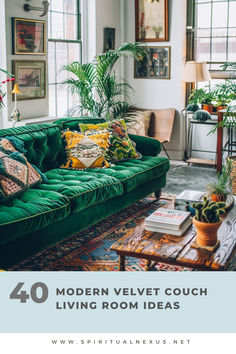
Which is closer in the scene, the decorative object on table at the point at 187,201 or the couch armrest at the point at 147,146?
the decorative object on table at the point at 187,201

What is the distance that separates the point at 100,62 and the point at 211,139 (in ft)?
6.58

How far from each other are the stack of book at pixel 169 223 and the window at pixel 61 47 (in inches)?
136

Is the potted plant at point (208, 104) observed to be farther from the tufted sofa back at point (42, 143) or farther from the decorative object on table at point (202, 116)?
the tufted sofa back at point (42, 143)

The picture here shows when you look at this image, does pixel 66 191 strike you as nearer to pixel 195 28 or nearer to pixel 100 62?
pixel 100 62

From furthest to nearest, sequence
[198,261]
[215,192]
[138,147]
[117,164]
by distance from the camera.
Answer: [138,147] → [117,164] → [215,192] → [198,261]

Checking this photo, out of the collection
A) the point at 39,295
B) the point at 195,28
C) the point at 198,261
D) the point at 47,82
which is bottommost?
the point at 198,261

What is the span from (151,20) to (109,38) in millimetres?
653

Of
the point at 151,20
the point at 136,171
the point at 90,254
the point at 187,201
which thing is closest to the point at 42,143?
the point at 136,171

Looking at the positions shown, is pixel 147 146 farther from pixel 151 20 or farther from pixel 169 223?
pixel 151 20

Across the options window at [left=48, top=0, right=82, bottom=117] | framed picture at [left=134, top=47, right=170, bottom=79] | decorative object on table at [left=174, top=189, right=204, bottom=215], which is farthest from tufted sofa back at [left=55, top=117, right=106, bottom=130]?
framed picture at [left=134, top=47, right=170, bottom=79]

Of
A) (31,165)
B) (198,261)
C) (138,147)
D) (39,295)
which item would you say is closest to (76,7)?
(138,147)

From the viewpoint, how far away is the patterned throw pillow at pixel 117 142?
14.9 ft

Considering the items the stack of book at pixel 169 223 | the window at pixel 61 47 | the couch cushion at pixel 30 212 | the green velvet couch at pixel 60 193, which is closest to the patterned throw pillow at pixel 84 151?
the green velvet couch at pixel 60 193

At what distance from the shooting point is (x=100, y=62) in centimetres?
567
